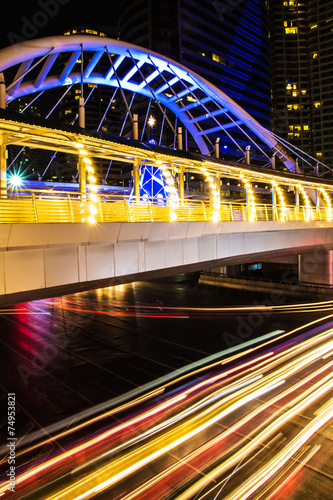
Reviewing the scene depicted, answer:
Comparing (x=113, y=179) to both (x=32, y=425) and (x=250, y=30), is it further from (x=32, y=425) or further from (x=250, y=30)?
(x=32, y=425)

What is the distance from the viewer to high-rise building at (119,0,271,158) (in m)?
83.5

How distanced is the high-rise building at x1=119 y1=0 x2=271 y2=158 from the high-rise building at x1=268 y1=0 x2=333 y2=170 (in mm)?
21568

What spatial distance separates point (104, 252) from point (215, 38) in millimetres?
101303

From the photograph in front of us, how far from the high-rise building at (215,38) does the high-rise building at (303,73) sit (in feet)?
70.8

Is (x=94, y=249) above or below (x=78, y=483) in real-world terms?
above

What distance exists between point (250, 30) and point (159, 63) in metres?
102

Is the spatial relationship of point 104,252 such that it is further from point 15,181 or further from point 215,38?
point 215,38

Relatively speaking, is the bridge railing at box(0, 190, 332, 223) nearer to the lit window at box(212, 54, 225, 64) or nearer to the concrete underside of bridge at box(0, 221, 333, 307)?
the concrete underside of bridge at box(0, 221, 333, 307)

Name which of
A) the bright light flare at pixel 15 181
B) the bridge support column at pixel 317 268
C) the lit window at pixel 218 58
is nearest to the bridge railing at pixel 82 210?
the bright light flare at pixel 15 181

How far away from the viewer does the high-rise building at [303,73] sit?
123 meters

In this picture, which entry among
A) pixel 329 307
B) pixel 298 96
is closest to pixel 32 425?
pixel 329 307

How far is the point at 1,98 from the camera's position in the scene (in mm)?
11711

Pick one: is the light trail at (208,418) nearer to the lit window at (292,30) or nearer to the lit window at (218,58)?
the lit window at (218,58)

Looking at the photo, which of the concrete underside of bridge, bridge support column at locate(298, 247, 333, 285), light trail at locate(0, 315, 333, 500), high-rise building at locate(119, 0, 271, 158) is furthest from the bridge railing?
high-rise building at locate(119, 0, 271, 158)
